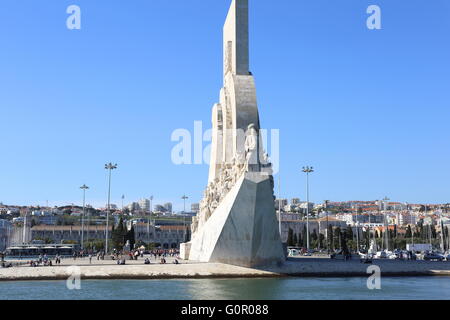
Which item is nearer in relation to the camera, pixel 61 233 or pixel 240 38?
pixel 240 38

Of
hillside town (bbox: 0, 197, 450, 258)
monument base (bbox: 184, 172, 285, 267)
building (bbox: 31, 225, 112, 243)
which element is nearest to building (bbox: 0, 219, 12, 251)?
hillside town (bbox: 0, 197, 450, 258)

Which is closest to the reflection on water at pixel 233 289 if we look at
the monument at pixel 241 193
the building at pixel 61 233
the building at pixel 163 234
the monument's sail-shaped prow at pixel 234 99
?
the monument at pixel 241 193

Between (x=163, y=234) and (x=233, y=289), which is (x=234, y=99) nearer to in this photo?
(x=233, y=289)

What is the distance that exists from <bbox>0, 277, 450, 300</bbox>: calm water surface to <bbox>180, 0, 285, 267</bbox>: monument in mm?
1678

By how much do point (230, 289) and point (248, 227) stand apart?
469 centimetres

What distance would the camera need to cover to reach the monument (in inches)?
890

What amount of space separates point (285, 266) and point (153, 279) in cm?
591

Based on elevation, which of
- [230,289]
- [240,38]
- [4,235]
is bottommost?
[4,235]

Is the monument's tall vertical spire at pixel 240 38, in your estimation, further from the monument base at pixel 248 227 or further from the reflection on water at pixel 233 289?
the reflection on water at pixel 233 289

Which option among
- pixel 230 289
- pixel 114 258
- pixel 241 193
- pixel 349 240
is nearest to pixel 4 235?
pixel 349 240

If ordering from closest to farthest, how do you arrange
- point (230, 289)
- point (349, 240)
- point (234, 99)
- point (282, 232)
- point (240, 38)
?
point (230, 289) → point (234, 99) → point (240, 38) → point (349, 240) → point (282, 232)

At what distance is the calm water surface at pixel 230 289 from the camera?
56.1 ft

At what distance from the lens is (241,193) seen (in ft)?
73.7
